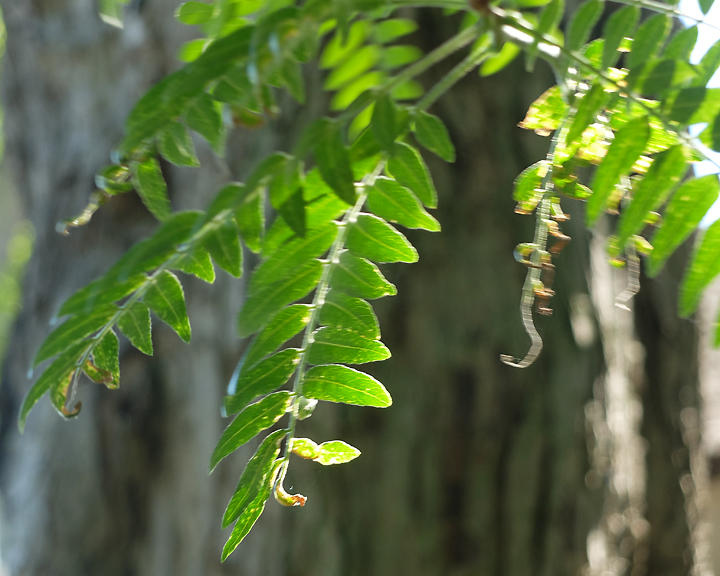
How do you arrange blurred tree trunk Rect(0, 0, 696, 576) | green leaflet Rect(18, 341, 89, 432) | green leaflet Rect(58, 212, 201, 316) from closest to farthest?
1. green leaflet Rect(58, 212, 201, 316)
2. green leaflet Rect(18, 341, 89, 432)
3. blurred tree trunk Rect(0, 0, 696, 576)

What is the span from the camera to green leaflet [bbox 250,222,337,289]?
1.73 ft

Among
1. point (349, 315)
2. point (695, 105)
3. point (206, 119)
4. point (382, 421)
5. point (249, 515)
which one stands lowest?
point (382, 421)

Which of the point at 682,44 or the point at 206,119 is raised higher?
the point at 682,44

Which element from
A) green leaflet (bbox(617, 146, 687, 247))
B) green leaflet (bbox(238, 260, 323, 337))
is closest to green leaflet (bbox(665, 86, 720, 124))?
green leaflet (bbox(617, 146, 687, 247))

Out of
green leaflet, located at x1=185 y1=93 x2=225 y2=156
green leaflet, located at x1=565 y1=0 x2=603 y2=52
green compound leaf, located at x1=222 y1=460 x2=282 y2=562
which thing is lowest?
green compound leaf, located at x1=222 y1=460 x2=282 y2=562

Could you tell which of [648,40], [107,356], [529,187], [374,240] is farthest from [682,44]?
[107,356]

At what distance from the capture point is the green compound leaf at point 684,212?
48 cm

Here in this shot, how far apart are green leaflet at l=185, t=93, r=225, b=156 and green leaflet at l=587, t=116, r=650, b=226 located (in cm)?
27

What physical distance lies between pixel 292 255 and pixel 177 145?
0.12 meters

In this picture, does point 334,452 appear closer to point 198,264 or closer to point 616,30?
point 198,264

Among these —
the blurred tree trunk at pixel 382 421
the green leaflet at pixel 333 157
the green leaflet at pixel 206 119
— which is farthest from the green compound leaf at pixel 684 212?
the blurred tree trunk at pixel 382 421

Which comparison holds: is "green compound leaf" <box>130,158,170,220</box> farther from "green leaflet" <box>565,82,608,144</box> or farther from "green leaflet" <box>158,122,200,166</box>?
"green leaflet" <box>565,82,608,144</box>

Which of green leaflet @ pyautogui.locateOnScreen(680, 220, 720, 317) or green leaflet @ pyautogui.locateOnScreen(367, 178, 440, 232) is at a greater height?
green leaflet @ pyautogui.locateOnScreen(680, 220, 720, 317)

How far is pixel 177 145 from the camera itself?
21.5 inches
